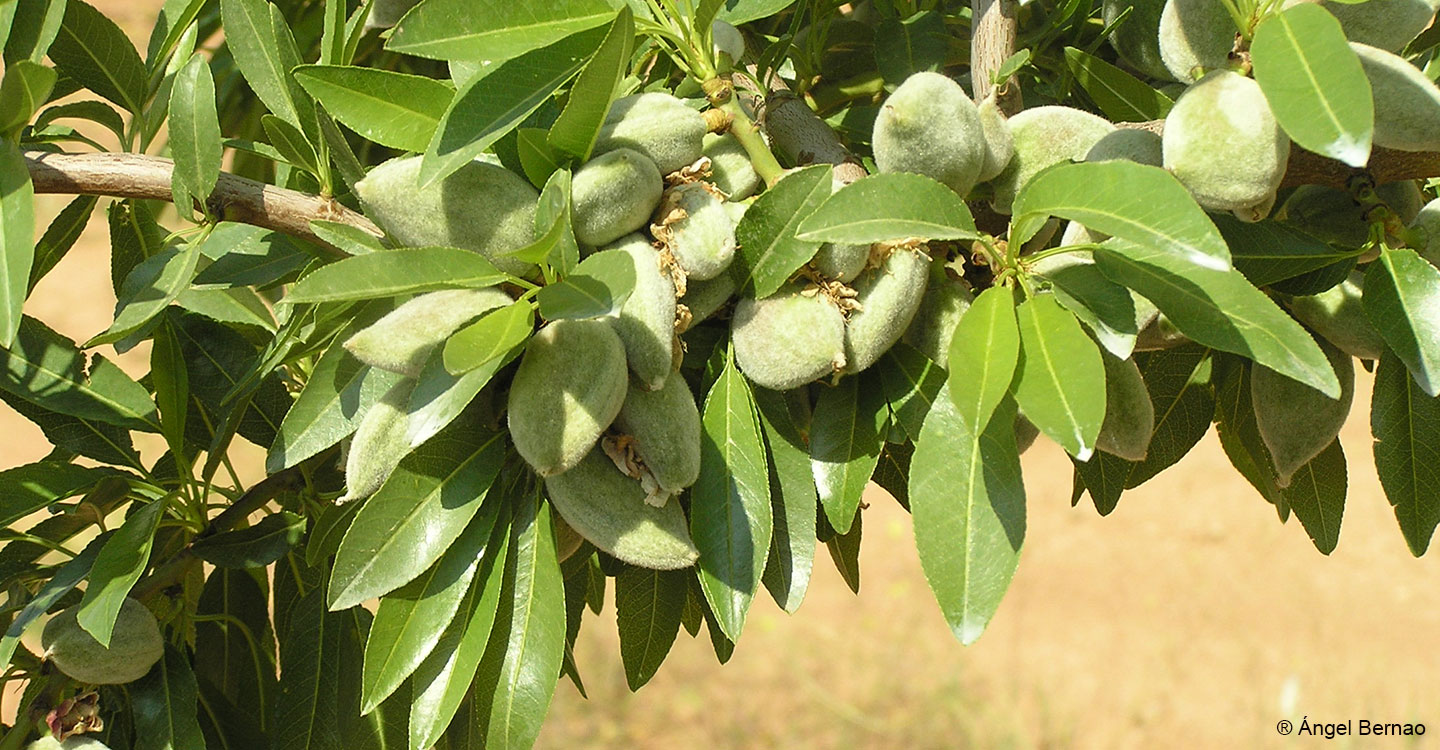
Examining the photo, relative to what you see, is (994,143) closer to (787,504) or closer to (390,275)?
(787,504)

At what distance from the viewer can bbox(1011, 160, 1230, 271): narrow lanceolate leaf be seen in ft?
1.94

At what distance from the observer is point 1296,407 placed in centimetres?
80

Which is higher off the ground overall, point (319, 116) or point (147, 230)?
point (319, 116)

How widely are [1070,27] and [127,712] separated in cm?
92

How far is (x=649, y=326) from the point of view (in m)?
0.66

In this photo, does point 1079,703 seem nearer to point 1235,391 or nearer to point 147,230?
point 1235,391

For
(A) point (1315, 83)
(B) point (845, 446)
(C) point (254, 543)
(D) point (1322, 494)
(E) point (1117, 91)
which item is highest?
(A) point (1315, 83)

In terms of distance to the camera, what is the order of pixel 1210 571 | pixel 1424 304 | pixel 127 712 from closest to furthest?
pixel 1424 304
pixel 127 712
pixel 1210 571

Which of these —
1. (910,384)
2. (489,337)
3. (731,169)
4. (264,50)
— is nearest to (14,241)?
(264,50)

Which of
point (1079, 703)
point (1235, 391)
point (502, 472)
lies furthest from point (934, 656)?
point (502, 472)

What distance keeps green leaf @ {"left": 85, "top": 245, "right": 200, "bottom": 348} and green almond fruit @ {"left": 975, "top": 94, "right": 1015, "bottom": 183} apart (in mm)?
515

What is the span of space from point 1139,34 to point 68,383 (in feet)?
2.78

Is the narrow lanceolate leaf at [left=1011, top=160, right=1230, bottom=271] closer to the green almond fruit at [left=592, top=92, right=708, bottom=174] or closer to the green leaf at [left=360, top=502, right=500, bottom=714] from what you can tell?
the green almond fruit at [left=592, top=92, right=708, bottom=174]

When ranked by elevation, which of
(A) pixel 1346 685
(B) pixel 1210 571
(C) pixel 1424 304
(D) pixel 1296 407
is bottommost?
(B) pixel 1210 571
